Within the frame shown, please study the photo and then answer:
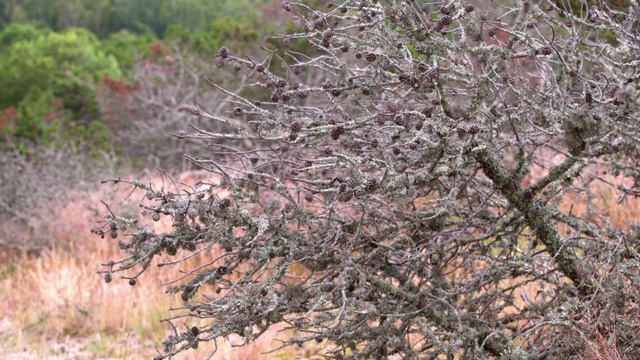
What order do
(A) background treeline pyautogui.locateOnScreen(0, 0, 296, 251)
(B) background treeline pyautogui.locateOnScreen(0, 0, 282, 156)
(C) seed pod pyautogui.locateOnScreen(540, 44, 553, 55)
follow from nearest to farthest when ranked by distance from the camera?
(C) seed pod pyautogui.locateOnScreen(540, 44, 553, 55) → (A) background treeline pyautogui.locateOnScreen(0, 0, 296, 251) → (B) background treeline pyautogui.locateOnScreen(0, 0, 282, 156)

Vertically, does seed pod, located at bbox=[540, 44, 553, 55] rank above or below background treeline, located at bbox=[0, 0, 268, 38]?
below

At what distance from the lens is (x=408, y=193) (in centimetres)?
315

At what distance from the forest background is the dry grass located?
0.04 feet

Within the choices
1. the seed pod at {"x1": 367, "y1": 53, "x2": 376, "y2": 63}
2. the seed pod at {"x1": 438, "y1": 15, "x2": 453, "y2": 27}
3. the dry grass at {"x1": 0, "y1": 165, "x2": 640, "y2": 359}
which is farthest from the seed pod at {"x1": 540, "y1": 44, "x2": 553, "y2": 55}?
the dry grass at {"x1": 0, "y1": 165, "x2": 640, "y2": 359}

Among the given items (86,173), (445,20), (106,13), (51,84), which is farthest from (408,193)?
(106,13)

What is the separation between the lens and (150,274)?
7.36m

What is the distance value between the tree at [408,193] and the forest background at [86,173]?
37cm

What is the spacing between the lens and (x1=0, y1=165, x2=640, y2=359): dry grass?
5641 mm

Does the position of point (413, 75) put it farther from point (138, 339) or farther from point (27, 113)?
point (27, 113)

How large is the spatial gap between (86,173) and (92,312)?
15.5ft

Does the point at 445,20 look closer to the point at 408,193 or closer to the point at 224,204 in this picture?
the point at 408,193

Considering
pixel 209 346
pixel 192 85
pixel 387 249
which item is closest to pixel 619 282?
pixel 387 249

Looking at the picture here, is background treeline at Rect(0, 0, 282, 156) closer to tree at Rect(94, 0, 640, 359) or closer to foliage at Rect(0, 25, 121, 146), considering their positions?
foliage at Rect(0, 25, 121, 146)

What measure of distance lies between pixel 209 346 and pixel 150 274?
2190mm
